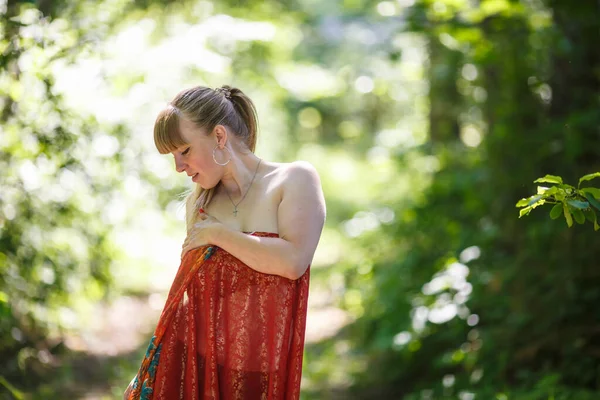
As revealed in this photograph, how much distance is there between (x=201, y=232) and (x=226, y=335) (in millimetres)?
309

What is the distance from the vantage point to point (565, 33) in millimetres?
4406

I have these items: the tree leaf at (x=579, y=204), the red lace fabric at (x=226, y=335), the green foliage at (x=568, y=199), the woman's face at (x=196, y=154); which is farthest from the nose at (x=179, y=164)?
the tree leaf at (x=579, y=204)

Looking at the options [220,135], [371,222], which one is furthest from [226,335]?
[371,222]

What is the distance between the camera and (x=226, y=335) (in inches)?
80.2

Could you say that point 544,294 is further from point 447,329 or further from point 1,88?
point 1,88

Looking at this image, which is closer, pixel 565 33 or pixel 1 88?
pixel 1 88

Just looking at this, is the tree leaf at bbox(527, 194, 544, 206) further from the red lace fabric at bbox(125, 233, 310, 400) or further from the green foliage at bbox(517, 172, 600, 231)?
the red lace fabric at bbox(125, 233, 310, 400)

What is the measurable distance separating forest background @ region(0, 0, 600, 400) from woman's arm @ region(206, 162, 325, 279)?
104 centimetres

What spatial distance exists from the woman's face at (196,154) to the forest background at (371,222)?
927 mm

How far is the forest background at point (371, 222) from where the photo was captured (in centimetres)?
383

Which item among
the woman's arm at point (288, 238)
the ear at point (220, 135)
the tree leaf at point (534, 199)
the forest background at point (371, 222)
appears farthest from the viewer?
the forest background at point (371, 222)

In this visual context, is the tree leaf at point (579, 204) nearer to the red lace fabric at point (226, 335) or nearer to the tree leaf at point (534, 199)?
the tree leaf at point (534, 199)

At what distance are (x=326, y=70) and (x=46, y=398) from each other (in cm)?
1050

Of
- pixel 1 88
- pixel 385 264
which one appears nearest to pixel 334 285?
pixel 385 264
